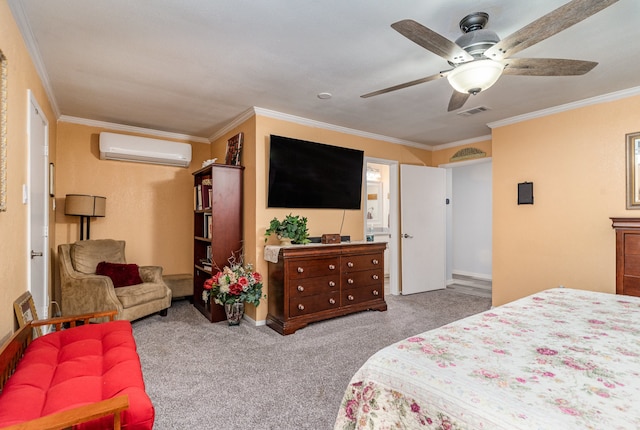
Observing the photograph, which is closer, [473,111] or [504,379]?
[504,379]

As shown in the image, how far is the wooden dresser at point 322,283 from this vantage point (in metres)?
3.46

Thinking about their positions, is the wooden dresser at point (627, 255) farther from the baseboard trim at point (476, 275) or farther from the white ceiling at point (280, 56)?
the baseboard trim at point (476, 275)

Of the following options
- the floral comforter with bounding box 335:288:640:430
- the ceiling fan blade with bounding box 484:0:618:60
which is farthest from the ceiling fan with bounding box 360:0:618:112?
the floral comforter with bounding box 335:288:640:430

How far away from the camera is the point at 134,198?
4508mm

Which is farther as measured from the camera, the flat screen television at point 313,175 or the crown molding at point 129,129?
the crown molding at point 129,129

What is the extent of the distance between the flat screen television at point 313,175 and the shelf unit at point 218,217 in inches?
18.1

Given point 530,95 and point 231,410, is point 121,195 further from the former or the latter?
point 530,95

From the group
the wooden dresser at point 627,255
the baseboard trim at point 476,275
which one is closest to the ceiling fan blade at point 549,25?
the wooden dresser at point 627,255

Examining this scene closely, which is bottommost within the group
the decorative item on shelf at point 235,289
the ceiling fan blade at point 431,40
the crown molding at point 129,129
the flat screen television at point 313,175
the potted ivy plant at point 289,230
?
the decorative item on shelf at point 235,289

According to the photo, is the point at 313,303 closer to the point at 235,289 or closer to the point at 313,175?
the point at 235,289

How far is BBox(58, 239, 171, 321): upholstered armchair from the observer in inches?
133

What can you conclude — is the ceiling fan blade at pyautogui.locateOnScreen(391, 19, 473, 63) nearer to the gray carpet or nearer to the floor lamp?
the gray carpet

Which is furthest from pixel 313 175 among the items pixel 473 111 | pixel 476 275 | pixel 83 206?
pixel 476 275

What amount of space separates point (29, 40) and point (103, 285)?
2.22 metres
